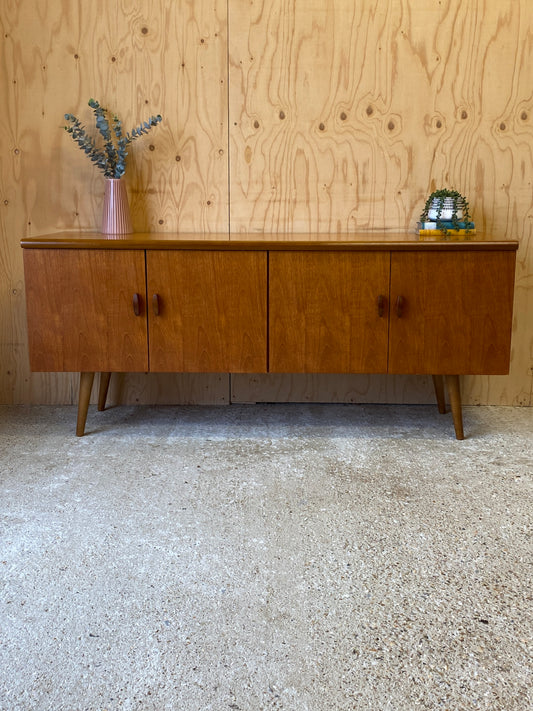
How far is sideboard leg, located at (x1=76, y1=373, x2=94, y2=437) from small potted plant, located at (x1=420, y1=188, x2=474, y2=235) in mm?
1278

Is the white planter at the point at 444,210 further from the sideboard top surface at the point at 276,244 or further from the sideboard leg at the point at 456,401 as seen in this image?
the sideboard leg at the point at 456,401

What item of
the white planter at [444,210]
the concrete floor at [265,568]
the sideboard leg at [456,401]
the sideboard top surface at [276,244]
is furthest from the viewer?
the white planter at [444,210]

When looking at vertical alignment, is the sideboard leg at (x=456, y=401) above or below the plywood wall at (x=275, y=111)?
below

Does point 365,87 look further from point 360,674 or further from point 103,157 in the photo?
point 360,674

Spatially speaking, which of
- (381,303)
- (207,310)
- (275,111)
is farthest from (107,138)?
(381,303)

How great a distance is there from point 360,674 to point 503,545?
0.60 metres

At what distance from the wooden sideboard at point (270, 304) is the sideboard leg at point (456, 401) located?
0.23ft

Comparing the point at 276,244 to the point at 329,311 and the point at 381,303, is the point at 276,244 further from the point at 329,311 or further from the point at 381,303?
the point at 381,303

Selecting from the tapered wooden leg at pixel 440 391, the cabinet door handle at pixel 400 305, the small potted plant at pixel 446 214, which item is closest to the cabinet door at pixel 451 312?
the cabinet door handle at pixel 400 305

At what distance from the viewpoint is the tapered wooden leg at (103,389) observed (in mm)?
2537

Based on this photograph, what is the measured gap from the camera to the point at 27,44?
Result: 96.8 inches

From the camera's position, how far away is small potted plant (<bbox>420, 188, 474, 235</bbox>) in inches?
92.7

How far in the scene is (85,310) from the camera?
2191 millimetres

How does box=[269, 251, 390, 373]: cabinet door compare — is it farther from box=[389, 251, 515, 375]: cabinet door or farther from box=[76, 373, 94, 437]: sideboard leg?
box=[76, 373, 94, 437]: sideboard leg
